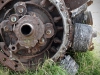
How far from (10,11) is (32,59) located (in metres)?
0.73

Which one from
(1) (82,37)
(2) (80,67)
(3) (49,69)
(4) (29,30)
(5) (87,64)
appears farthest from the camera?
(5) (87,64)

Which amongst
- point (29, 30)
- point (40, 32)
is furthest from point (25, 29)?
point (40, 32)

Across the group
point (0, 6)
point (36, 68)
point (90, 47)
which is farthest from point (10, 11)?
point (90, 47)

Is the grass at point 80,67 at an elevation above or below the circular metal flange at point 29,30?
below

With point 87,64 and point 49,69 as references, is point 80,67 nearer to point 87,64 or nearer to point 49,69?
point 87,64

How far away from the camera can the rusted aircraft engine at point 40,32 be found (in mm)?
3908

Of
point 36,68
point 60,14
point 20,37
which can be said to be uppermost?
point 60,14

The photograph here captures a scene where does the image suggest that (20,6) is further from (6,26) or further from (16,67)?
(16,67)

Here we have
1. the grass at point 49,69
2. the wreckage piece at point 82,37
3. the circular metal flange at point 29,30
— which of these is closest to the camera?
the circular metal flange at point 29,30

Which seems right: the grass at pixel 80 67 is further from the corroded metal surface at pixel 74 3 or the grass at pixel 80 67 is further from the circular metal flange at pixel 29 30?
the corroded metal surface at pixel 74 3

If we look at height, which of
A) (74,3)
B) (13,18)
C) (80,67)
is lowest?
(80,67)

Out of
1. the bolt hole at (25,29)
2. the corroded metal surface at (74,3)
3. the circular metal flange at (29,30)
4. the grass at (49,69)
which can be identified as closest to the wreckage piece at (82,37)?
the corroded metal surface at (74,3)

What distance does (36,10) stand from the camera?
13.7 feet

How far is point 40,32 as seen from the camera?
3854 millimetres
